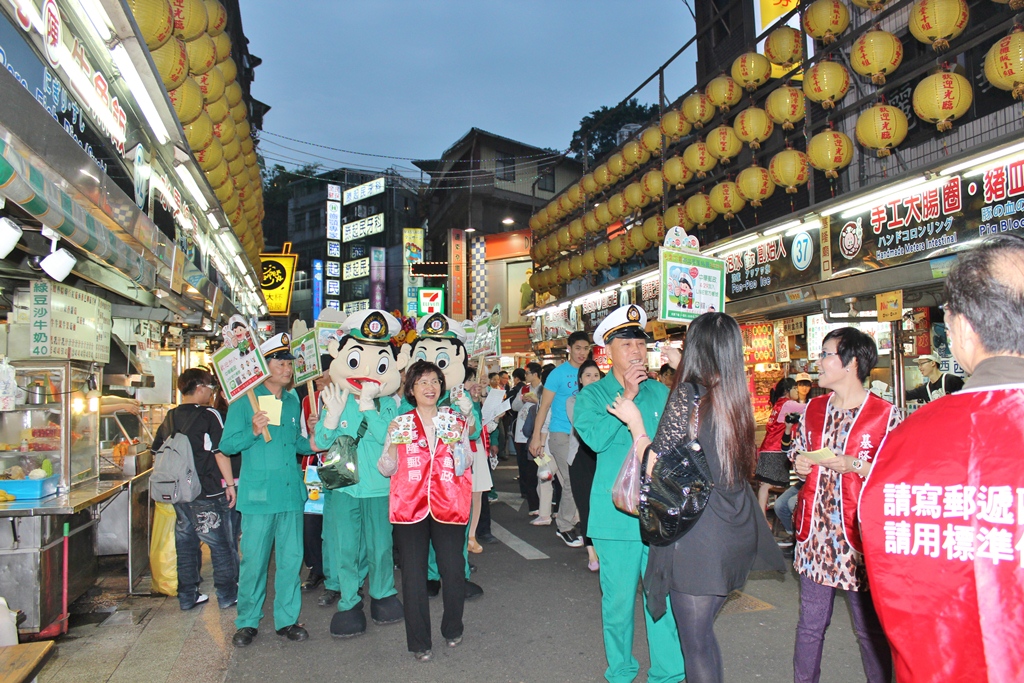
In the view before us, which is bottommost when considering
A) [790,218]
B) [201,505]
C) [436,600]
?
[436,600]

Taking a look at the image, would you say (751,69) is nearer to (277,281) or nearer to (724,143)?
(724,143)

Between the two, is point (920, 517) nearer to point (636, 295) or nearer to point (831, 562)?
point (831, 562)

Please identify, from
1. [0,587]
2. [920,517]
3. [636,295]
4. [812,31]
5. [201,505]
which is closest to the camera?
[920,517]

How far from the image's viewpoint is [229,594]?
5785mm

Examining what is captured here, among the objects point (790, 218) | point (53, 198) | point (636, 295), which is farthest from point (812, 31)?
point (53, 198)

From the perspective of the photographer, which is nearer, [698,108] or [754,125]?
[754,125]

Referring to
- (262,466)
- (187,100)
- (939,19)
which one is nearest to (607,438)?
(262,466)

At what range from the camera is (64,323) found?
6.16m

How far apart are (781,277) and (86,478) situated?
29.0 ft

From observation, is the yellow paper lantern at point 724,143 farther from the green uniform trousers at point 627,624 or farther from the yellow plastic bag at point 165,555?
the yellow plastic bag at point 165,555

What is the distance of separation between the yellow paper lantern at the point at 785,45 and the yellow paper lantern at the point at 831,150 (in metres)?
2.38

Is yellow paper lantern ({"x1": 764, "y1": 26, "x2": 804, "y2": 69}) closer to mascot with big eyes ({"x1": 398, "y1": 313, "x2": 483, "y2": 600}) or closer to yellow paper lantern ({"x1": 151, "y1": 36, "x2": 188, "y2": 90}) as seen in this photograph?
mascot with big eyes ({"x1": 398, "y1": 313, "x2": 483, "y2": 600})

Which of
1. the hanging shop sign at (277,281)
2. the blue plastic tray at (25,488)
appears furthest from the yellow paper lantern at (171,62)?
the hanging shop sign at (277,281)

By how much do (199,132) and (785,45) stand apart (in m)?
8.47
